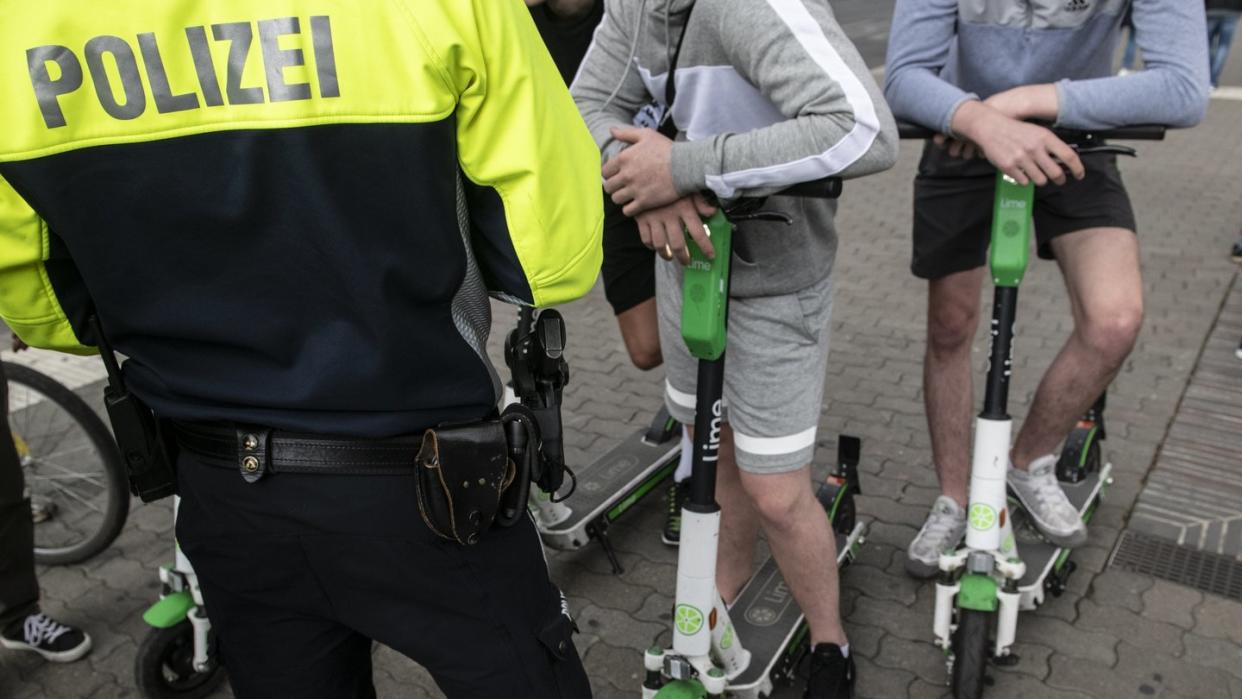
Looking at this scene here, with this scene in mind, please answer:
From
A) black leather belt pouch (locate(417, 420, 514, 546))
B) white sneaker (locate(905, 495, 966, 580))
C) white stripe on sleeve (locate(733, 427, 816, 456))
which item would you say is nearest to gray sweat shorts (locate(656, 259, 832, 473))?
white stripe on sleeve (locate(733, 427, 816, 456))

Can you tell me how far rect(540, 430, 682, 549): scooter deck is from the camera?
3.40 metres

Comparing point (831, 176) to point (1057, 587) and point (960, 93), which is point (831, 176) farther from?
point (1057, 587)

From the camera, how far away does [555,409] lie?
6.02ft

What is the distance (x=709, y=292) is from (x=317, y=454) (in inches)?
36.3

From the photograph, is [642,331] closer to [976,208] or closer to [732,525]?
[732,525]

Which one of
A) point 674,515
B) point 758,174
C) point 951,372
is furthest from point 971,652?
point 758,174

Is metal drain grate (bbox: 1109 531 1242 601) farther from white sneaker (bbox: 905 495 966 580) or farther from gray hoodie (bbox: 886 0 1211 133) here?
gray hoodie (bbox: 886 0 1211 133)

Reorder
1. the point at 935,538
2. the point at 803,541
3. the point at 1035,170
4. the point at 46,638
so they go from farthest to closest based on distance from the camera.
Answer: the point at 935,538
the point at 46,638
the point at 803,541
the point at 1035,170

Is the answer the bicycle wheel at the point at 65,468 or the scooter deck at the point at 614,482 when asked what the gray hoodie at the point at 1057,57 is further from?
the bicycle wheel at the point at 65,468

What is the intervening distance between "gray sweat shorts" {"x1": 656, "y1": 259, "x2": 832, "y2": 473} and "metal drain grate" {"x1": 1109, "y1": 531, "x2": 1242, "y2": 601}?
1.58 m

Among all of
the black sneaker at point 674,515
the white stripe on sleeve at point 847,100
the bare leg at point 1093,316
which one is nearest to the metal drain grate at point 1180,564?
the bare leg at point 1093,316

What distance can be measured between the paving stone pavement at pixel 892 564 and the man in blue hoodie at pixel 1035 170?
0.93 feet

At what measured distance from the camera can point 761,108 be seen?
2.22 meters

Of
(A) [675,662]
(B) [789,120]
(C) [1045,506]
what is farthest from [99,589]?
(C) [1045,506]
